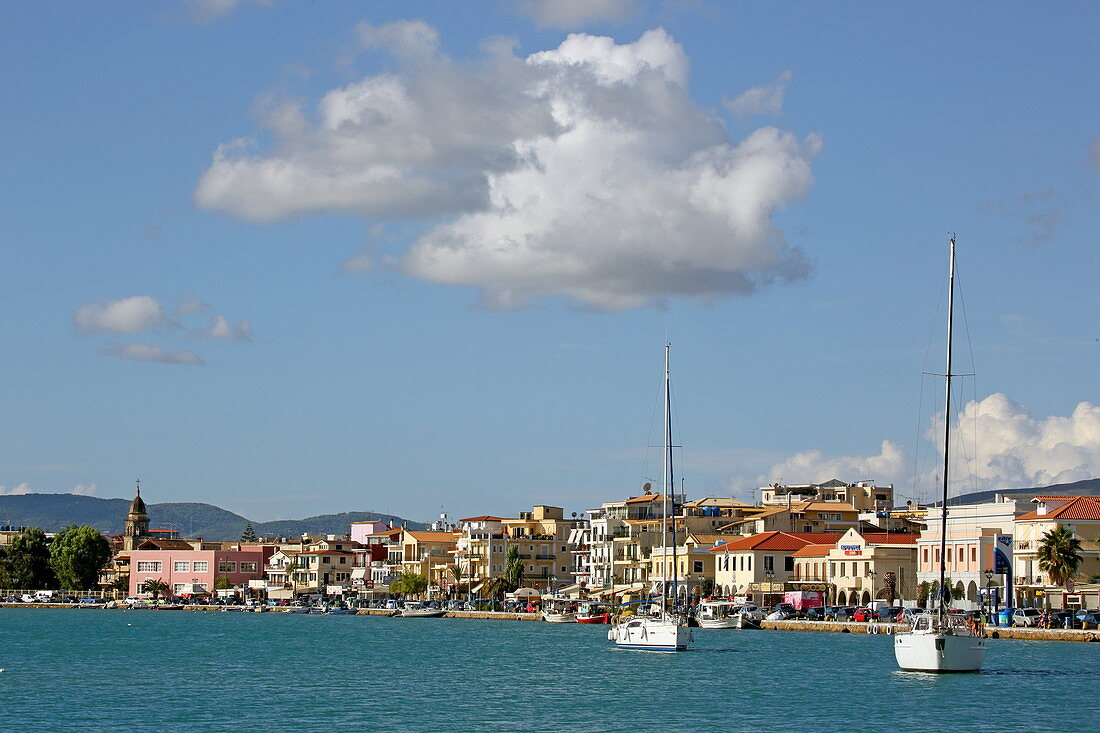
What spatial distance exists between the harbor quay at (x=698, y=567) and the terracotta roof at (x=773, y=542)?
0.22 metres

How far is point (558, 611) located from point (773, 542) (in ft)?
61.7

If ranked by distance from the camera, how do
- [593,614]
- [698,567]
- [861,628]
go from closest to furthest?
1. [861,628]
2. [593,614]
3. [698,567]

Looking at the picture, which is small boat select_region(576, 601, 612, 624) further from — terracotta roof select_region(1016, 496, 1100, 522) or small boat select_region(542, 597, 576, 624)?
terracotta roof select_region(1016, 496, 1100, 522)

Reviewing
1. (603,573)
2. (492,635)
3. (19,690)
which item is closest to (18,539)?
(603,573)

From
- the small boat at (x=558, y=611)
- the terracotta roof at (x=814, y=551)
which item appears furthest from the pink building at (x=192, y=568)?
the terracotta roof at (x=814, y=551)

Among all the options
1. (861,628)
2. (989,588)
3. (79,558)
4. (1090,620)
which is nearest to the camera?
(1090,620)

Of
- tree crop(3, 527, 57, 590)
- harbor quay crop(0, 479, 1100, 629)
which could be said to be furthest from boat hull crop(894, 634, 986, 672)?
tree crop(3, 527, 57, 590)

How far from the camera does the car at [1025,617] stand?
93.2 metres

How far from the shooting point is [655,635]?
3127 inches

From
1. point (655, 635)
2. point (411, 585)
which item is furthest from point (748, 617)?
point (411, 585)

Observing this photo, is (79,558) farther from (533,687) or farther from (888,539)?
(533,687)

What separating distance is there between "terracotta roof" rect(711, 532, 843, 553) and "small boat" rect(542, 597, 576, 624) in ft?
45.0

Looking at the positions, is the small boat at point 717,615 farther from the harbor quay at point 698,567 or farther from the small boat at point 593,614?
the small boat at point 593,614

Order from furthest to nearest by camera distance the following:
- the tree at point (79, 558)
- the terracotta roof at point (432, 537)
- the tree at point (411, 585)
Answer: the tree at point (79, 558), the terracotta roof at point (432, 537), the tree at point (411, 585)
